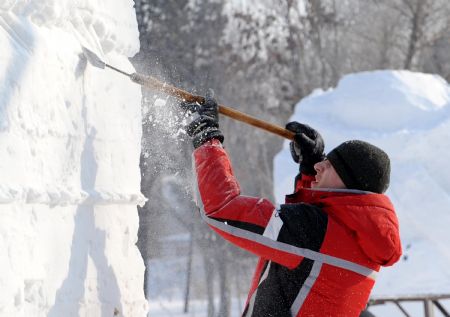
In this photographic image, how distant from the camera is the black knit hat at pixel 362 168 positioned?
262 cm

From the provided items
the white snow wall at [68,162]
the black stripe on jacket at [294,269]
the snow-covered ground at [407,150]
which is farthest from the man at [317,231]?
the snow-covered ground at [407,150]

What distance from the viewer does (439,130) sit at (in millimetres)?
9430

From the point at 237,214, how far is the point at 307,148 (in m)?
0.92

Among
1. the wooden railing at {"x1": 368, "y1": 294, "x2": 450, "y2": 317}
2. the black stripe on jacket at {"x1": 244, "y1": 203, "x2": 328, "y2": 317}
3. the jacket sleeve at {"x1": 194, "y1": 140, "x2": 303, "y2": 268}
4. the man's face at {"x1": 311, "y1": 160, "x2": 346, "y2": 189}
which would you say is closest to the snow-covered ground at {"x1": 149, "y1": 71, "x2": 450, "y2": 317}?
the wooden railing at {"x1": 368, "y1": 294, "x2": 450, "y2": 317}

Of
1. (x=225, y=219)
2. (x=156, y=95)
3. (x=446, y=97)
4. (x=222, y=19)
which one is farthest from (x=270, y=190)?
(x=225, y=219)

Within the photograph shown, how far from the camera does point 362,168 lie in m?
2.63

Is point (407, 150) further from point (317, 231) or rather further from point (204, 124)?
point (317, 231)

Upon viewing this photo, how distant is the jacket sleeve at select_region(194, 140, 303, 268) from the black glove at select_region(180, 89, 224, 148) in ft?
0.28

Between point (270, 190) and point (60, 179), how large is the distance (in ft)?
51.8

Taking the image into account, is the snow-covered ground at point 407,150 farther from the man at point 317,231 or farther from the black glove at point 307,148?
the man at point 317,231

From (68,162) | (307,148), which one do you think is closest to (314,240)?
(68,162)

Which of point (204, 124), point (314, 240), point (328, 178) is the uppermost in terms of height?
point (204, 124)

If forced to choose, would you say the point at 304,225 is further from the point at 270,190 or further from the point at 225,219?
the point at 270,190

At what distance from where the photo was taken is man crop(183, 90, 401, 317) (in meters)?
2.49
